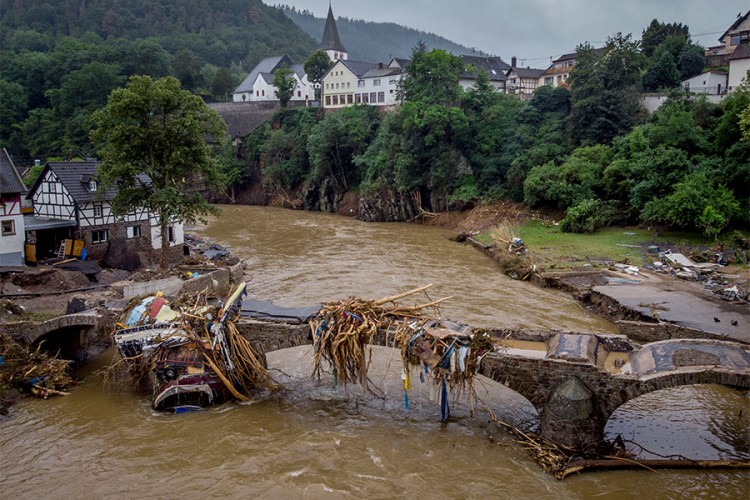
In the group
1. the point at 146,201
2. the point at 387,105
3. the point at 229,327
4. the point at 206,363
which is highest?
the point at 387,105

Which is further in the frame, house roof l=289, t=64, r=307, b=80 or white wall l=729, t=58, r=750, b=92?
house roof l=289, t=64, r=307, b=80

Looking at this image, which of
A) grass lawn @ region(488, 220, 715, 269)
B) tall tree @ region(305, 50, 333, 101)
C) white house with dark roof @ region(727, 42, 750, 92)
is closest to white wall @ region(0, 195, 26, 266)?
grass lawn @ region(488, 220, 715, 269)

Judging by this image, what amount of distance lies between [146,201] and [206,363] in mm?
15485

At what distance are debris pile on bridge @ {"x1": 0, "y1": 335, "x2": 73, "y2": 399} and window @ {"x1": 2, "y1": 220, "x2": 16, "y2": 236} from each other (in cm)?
1257

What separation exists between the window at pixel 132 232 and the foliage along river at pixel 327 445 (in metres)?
13.5

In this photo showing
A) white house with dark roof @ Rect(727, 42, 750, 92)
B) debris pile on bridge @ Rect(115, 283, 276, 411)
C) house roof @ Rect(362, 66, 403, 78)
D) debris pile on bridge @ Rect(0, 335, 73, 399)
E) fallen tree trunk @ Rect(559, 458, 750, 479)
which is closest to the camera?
fallen tree trunk @ Rect(559, 458, 750, 479)

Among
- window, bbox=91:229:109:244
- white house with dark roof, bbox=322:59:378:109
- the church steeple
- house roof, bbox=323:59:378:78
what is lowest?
window, bbox=91:229:109:244

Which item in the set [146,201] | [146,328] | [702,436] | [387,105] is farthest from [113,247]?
[387,105]

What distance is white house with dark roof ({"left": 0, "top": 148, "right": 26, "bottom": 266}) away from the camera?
91.4 ft

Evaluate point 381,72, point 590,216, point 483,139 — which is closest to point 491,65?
point 381,72

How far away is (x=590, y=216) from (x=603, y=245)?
445cm

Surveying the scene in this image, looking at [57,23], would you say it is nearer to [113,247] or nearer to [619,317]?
[113,247]

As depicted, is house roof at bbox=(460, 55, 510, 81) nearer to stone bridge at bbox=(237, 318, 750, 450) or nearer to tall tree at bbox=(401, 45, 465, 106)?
tall tree at bbox=(401, 45, 465, 106)

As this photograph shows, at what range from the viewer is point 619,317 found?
23719 mm
